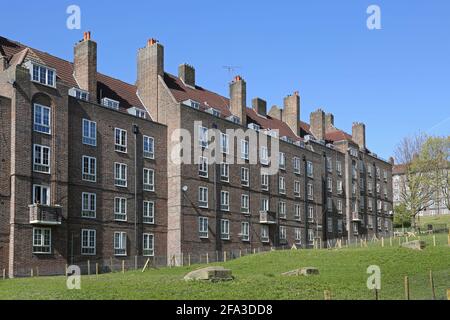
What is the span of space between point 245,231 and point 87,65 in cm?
2281

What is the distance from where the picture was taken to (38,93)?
45.7 meters

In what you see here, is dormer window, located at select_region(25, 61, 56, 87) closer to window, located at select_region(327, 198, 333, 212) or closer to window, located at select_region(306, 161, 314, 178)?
window, located at select_region(306, 161, 314, 178)

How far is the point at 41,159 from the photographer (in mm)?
Result: 45594

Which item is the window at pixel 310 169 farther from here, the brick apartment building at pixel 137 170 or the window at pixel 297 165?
the window at pixel 297 165

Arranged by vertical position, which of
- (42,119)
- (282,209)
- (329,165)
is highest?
(329,165)

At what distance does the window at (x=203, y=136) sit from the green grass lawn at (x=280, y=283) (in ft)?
49.2

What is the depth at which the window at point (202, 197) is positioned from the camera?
5825 cm

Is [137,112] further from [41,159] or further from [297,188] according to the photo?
[297,188]

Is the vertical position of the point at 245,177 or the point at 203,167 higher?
the point at 203,167

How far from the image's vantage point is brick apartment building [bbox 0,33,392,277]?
44.5m

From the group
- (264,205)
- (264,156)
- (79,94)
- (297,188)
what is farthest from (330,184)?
(79,94)

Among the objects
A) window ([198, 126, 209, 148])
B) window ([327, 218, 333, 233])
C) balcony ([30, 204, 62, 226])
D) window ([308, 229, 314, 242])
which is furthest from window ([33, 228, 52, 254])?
window ([327, 218, 333, 233])
